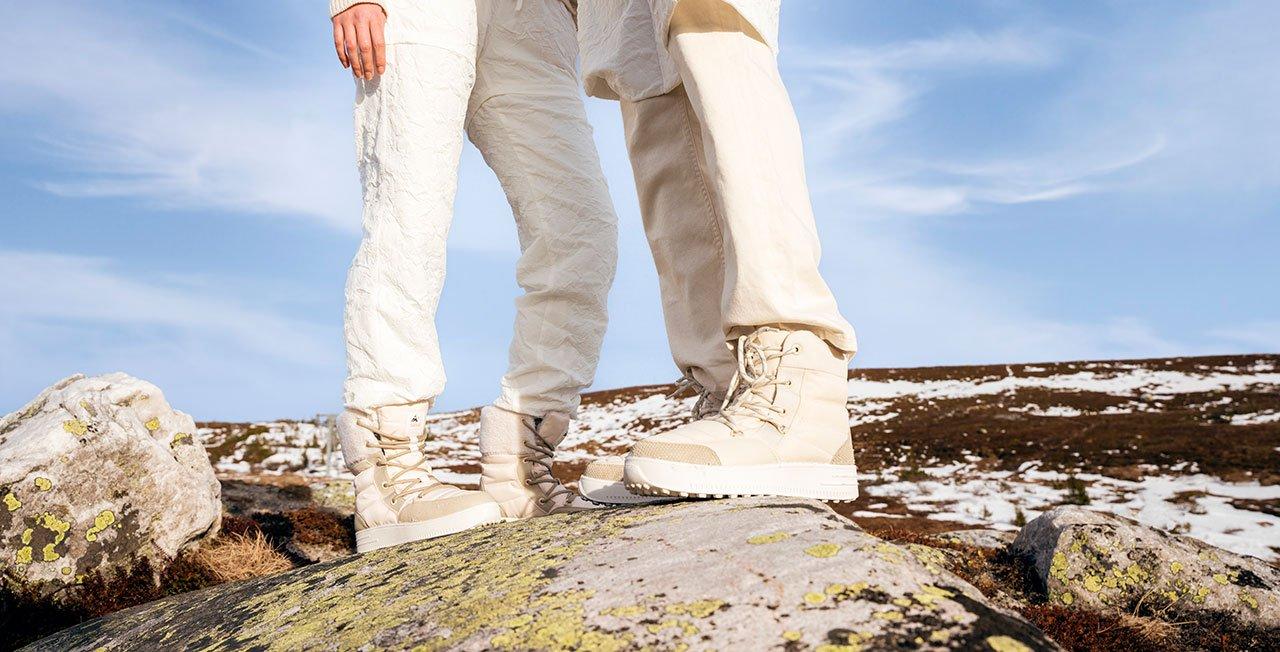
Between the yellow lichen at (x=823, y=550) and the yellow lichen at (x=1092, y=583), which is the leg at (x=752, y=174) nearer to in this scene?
the yellow lichen at (x=823, y=550)

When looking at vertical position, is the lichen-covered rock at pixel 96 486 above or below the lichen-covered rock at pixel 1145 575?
above

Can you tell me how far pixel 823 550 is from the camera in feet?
4.85

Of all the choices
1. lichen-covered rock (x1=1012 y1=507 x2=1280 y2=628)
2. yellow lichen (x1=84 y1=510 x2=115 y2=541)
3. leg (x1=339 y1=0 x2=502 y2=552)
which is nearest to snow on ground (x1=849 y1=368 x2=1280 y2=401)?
lichen-covered rock (x1=1012 y1=507 x2=1280 y2=628)

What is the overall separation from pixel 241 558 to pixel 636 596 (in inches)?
126

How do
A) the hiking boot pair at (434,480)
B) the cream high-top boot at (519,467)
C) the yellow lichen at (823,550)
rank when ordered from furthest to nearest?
the cream high-top boot at (519,467) → the hiking boot pair at (434,480) → the yellow lichen at (823,550)

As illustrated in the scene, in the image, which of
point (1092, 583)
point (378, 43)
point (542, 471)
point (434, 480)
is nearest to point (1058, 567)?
point (1092, 583)

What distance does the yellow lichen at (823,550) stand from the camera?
4.79 feet

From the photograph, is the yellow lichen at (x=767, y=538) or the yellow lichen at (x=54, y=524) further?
the yellow lichen at (x=54, y=524)

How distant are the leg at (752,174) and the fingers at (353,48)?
1.35 m

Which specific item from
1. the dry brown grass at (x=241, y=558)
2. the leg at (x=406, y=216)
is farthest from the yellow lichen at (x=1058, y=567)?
the dry brown grass at (x=241, y=558)

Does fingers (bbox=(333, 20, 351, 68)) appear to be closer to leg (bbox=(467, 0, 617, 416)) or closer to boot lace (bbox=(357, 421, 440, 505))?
leg (bbox=(467, 0, 617, 416))

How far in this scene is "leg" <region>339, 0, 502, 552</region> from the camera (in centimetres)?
306

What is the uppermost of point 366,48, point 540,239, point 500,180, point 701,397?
point 366,48

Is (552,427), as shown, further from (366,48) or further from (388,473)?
(366,48)
